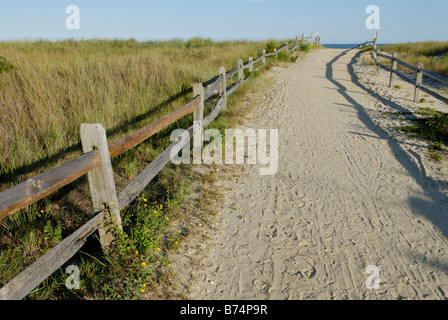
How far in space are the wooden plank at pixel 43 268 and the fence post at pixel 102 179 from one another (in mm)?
136

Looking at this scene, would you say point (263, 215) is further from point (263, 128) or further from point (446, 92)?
point (446, 92)

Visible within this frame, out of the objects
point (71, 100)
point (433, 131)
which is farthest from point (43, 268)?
point (433, 131)

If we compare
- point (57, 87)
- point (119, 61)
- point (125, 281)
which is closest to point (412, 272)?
point (125, 281)

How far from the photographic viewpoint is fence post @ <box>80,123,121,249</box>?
2.93 meters

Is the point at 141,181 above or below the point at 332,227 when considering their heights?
above

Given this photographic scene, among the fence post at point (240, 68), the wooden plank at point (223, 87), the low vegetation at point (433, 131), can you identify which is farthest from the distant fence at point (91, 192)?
the fence post at point (240, 68)

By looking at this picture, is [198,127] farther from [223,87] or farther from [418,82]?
[418,82]

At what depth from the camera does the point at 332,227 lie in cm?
396

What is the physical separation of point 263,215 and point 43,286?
2561mm

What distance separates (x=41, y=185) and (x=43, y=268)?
2.09 ft

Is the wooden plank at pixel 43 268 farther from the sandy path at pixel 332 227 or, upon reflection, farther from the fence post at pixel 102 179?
the sandy path at pixel 332 227

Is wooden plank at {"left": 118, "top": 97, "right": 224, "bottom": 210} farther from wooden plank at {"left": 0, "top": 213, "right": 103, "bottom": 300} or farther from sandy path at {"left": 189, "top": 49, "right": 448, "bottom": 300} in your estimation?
sandy path at {"left": 189, "top": 49, "right": 448, "bottom": 300}

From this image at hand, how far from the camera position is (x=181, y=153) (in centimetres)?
604
